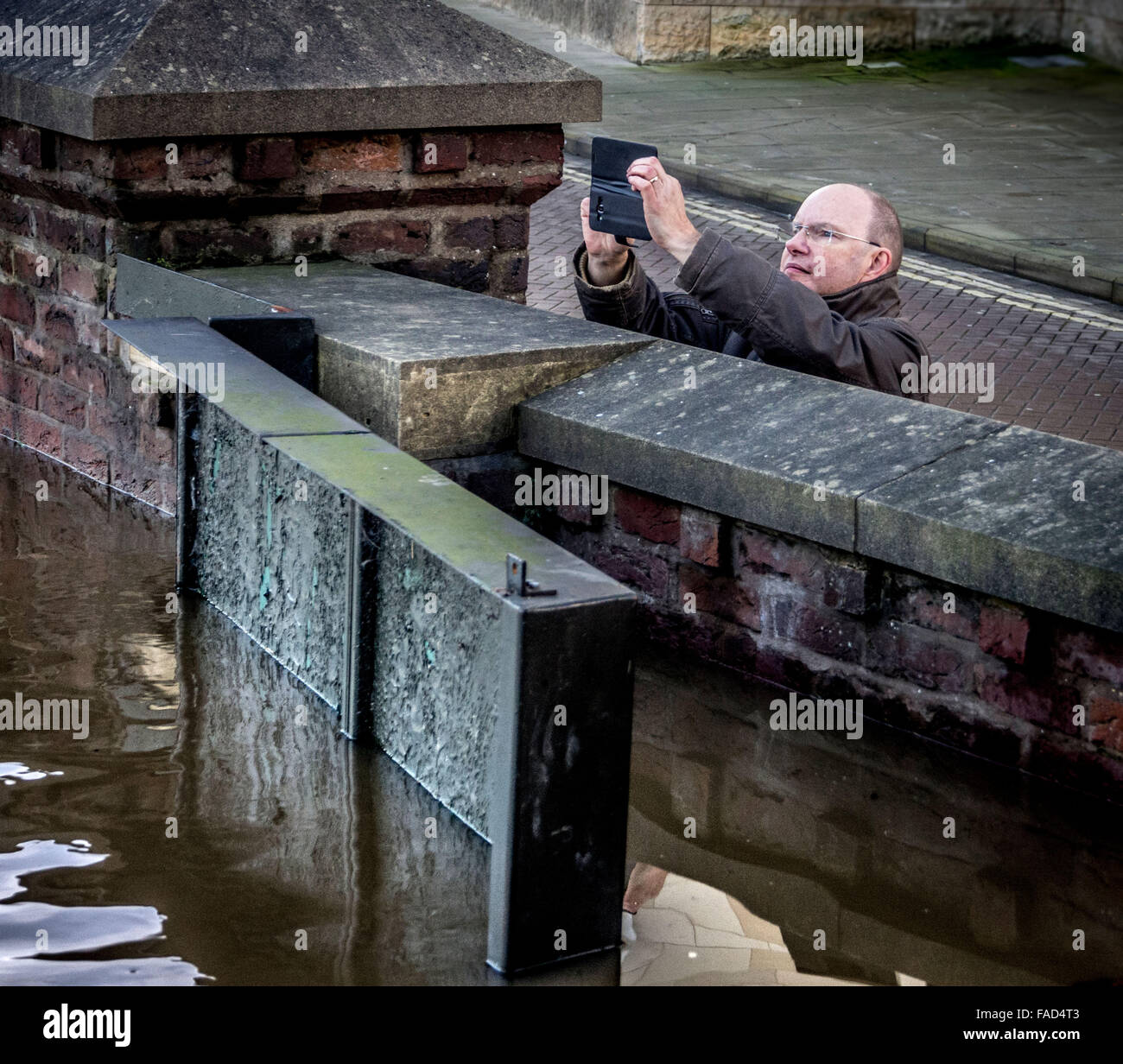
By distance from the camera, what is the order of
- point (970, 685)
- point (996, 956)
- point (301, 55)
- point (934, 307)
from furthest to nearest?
1. point (934, 307)
2. point (301, 55)
3. point (970, 685)
4. point (996, 956)

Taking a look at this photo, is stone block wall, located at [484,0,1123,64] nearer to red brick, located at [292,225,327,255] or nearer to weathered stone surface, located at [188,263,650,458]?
red brick, located at [292,225,327,255]

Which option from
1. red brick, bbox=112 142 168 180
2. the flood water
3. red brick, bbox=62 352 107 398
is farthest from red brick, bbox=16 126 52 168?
the flood water

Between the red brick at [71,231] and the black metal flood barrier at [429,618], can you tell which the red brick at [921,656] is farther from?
the red brick at [71,231]

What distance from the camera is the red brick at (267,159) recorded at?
484 centimetres

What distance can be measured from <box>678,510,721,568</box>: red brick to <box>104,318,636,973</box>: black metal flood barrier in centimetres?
63

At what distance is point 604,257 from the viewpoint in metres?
4.78

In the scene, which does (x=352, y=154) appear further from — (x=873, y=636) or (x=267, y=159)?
(x=873, y=636)

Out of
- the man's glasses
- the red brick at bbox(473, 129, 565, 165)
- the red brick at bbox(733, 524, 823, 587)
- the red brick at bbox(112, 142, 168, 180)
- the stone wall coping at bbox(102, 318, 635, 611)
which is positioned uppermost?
the red brick at bbox(473, 129, 565, 165)

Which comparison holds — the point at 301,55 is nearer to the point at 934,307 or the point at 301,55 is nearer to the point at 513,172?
the point at 513,172

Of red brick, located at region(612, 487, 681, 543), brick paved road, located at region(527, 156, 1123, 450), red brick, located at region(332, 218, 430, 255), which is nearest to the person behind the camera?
red brick, located at region(612, 487, 681, 543)

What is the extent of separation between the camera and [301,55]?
16.1ft

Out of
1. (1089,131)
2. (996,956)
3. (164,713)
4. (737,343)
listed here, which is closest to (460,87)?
(737,343)

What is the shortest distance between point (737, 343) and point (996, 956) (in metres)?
2.43

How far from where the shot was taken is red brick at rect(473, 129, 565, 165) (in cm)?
521
